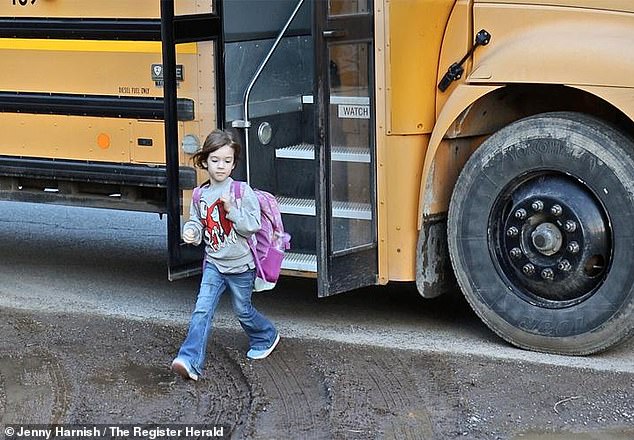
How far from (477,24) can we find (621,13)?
619 mm

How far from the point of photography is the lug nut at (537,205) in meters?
4.91

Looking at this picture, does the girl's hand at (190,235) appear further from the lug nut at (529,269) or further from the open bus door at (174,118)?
the lug nut at (529,269)

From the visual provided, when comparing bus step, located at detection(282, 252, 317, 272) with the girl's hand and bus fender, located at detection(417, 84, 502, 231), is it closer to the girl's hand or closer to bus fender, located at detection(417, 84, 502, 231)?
bus fender, located at detection(417, 84, 502, 231)

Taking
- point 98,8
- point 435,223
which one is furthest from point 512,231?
point 98,8

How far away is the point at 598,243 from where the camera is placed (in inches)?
190

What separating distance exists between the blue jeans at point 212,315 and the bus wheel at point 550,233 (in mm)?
915

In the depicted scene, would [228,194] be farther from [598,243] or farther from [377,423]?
[598,243]

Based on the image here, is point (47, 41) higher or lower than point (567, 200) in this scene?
higher

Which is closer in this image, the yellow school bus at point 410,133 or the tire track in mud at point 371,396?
the tire track in mud at point 371,396

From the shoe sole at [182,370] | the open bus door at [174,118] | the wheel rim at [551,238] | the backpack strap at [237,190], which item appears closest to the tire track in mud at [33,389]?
the shoe sole at [182,370]

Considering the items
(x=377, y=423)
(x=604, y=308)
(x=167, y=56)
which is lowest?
(x=377, y=423)

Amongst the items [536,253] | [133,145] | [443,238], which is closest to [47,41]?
[133,145]

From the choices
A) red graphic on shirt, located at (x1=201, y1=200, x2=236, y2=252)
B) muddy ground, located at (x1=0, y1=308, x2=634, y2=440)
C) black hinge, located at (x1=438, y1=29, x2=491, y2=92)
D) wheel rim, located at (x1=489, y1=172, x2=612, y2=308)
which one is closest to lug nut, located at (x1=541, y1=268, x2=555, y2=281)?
wheel rim, located at (x1=489, y1=172, x2=612, y2=308)

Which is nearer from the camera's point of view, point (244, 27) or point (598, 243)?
point (598, 243)
